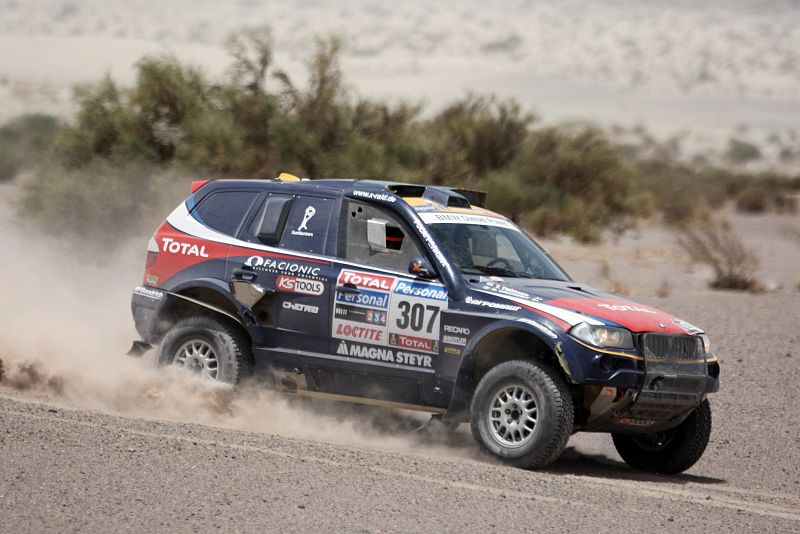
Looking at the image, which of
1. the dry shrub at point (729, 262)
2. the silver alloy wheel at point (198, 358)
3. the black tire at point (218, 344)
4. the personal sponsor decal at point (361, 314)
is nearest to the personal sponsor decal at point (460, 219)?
the personal sponsor decal at point (361, 314)

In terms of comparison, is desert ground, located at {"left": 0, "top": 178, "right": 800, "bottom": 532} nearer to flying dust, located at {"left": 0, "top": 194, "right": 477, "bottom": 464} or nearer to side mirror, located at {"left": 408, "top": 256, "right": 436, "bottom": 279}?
flying dust, located at {"left": 0, "top": 194, "right": 477, "bottom": 464}

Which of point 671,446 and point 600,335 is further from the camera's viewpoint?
point 671,446

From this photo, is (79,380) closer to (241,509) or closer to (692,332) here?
(241,509)

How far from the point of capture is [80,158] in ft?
68.9

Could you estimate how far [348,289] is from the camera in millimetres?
9219

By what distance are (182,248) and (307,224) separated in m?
1.23

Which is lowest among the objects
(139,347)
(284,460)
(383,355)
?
(284,460)

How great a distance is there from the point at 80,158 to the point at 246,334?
12095 millimetres

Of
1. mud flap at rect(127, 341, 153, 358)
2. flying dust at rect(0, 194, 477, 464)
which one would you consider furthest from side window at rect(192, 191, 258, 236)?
flying dust at rect(0, 194, 477, 464)

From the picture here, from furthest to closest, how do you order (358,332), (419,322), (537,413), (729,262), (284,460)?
(729,262), (358,332), (419,322), (537,413), (284,460)

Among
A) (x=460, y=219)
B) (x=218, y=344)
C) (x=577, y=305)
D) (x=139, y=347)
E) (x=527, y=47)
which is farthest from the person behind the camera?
(x=527, y=47)

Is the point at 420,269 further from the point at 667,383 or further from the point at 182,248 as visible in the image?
the point at 182,248

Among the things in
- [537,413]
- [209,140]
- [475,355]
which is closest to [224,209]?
[475,355]

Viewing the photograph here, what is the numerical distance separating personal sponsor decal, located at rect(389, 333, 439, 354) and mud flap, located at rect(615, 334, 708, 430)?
1.40 metres
